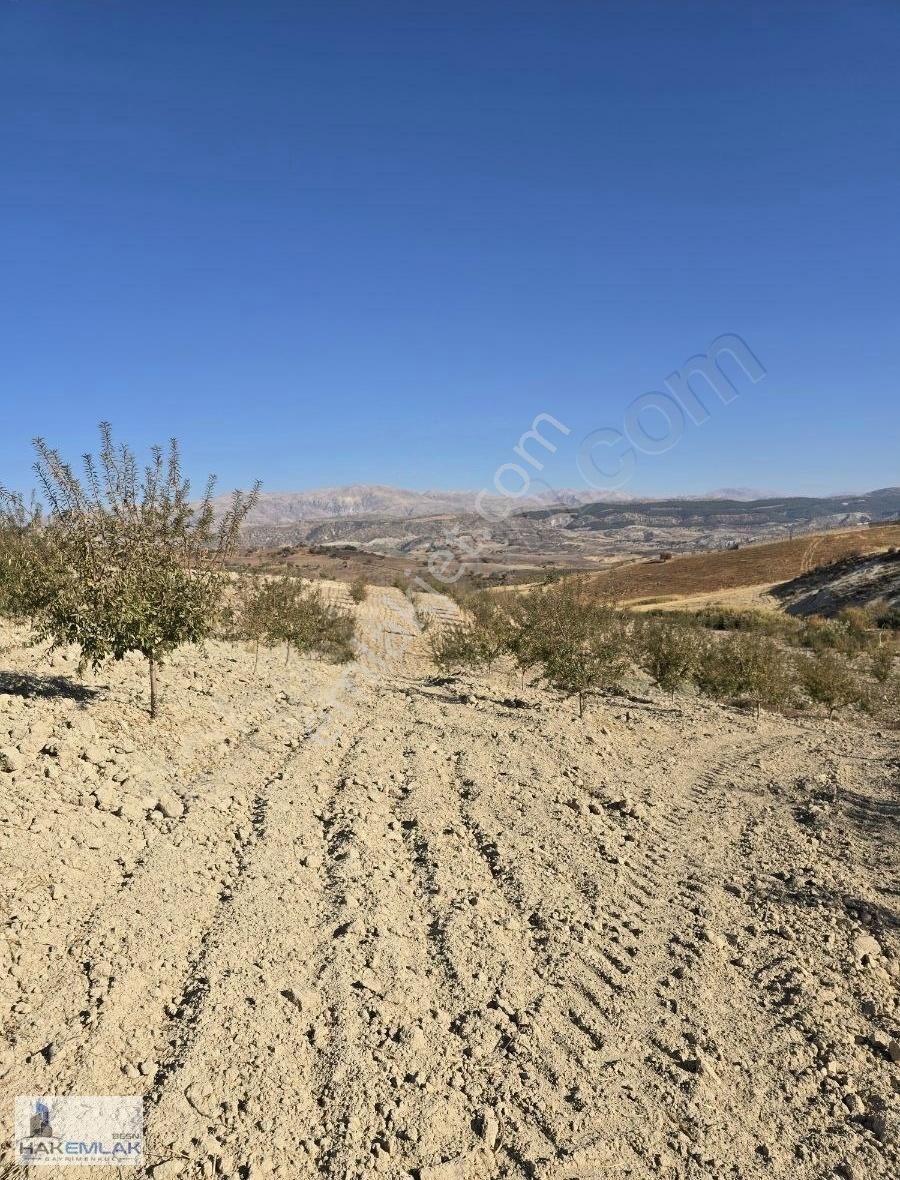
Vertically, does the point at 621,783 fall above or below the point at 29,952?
below

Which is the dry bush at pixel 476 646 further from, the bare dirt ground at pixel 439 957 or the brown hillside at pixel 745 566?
the brown hillside at pixel 745 566

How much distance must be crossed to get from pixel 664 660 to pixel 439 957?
42.7 feet

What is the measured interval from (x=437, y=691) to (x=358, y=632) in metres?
15.6

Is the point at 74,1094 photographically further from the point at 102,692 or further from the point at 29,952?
the point at 102,692

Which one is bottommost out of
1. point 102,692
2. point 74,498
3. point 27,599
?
point 102,692

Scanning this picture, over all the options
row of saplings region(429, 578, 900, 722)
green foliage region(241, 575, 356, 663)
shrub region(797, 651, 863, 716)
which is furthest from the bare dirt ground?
green foliage region(241, 575, 356, 663)

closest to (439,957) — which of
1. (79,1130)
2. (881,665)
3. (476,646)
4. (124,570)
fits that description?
(79,1130)

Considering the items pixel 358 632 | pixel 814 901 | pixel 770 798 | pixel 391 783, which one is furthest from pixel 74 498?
pixel 358 632

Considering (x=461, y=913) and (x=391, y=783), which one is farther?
(x=391, y=783)

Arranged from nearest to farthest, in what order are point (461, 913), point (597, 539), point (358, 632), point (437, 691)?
point (461, 913) < point (437, 691) < point (358, 632) < point (597, 539)

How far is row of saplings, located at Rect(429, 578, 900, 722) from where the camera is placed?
48.8ft

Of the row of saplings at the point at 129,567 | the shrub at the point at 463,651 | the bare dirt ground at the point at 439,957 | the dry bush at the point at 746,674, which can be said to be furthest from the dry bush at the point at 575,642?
the row of saplings at the point at 129,567

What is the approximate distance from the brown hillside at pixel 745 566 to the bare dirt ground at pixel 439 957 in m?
46.1

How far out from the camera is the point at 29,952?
450 centimetres
